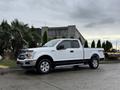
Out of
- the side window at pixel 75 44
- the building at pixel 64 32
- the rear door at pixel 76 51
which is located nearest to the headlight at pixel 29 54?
the rear door at pixel 76 51

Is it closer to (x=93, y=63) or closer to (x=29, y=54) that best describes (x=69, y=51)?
(x=93, y=63)

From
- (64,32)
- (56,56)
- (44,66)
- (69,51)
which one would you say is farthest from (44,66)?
(64,32)

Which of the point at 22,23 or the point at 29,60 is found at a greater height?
the point at 22,23

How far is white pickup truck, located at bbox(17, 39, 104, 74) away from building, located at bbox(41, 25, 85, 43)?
18064 millimetres

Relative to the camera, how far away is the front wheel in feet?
41.0

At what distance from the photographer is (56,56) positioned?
517 inches

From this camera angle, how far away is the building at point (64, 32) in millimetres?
33375

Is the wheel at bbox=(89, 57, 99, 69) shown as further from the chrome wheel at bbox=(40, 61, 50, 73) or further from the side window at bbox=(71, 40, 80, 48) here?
the chrome wheel at bbox=(40, 61, 50, 73)

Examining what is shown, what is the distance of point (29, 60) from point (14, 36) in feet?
25.7

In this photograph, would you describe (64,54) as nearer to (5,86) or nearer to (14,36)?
(5,86)

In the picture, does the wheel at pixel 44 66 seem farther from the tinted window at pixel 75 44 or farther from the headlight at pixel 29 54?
the tinted window at pixel 75 44

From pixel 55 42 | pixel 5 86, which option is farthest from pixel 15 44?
pixel 5 86

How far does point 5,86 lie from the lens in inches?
347

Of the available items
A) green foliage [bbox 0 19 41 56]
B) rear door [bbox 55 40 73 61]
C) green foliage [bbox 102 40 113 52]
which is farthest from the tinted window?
green foliage [bbox 102 40 113 52]
